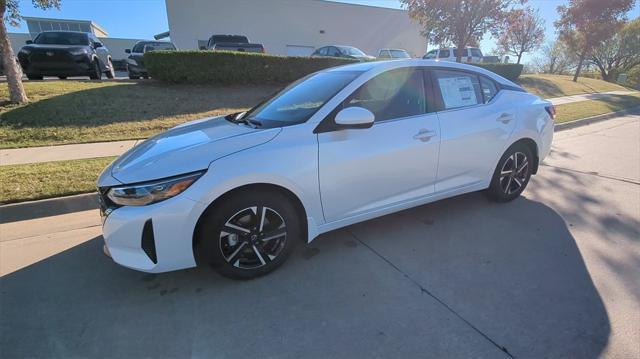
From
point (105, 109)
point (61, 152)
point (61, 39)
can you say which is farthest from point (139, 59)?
point (61, 152)

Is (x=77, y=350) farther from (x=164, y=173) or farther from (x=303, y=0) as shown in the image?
(x=303, y=0)

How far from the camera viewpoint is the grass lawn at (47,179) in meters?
4.24

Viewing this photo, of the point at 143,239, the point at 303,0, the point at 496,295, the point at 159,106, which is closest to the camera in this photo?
the point at 143,239

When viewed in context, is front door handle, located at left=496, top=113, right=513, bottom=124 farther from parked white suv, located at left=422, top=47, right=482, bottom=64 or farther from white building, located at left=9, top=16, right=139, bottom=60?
white building, located at left=9, top=16, right=139, bottom=60

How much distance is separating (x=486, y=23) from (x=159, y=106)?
1515cm

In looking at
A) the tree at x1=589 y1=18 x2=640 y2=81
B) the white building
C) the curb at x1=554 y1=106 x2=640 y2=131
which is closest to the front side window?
the curb at x1=554 y1=106 x2=640 y2=131

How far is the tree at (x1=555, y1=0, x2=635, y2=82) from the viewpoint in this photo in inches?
826

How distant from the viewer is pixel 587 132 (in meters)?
9.09

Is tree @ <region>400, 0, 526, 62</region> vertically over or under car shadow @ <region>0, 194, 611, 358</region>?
over

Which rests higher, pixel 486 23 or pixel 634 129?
pixel 486 23

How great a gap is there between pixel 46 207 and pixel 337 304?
3679mm

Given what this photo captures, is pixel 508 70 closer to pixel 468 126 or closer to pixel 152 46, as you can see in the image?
pixel 152 46

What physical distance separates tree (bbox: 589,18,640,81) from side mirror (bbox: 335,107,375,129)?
47.8 meters

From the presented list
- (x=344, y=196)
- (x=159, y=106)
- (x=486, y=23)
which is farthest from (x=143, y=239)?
(x=486, y=23)
